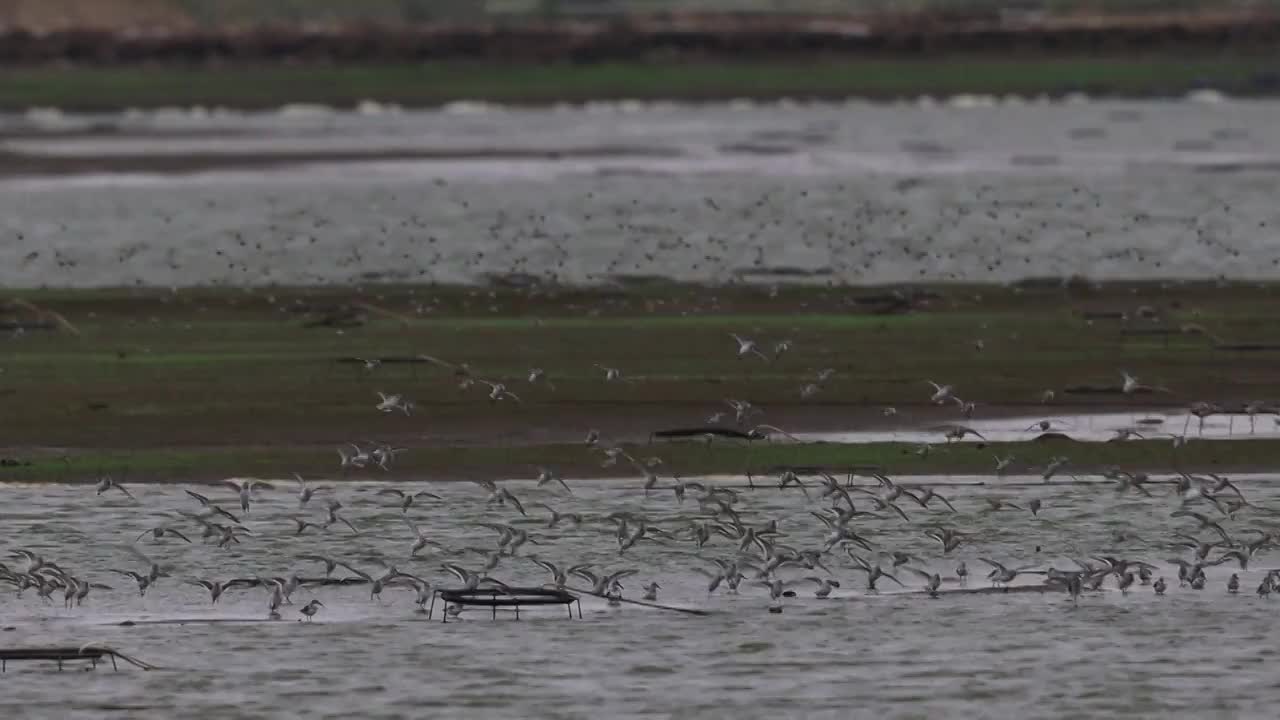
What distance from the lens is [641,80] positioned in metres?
109

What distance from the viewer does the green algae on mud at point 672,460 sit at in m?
30.2

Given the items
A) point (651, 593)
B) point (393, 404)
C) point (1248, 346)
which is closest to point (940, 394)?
point (393, 404)

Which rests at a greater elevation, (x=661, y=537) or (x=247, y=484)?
(x=247, y=484)

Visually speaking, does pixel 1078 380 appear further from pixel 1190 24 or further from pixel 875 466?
pixel 1190 24

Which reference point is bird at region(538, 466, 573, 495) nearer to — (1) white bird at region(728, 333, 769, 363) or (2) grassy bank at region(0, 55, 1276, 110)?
(1) white bird at region(728, 333, 769, 363)

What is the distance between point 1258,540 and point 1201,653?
14.2 ft

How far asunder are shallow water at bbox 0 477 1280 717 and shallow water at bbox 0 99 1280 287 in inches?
850

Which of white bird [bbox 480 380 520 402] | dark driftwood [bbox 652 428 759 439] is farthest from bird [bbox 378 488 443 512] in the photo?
white bird [bbox 480 380 520 402]

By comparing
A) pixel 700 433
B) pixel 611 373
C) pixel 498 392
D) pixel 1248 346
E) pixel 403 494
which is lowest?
pixel 403 494

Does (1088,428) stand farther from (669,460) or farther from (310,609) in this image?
(310,609)

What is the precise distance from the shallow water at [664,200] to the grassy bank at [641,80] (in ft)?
3.69

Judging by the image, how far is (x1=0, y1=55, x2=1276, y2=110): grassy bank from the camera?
106 m

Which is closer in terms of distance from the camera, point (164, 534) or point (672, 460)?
point (164, 534)

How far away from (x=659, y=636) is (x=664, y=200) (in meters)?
45.7
